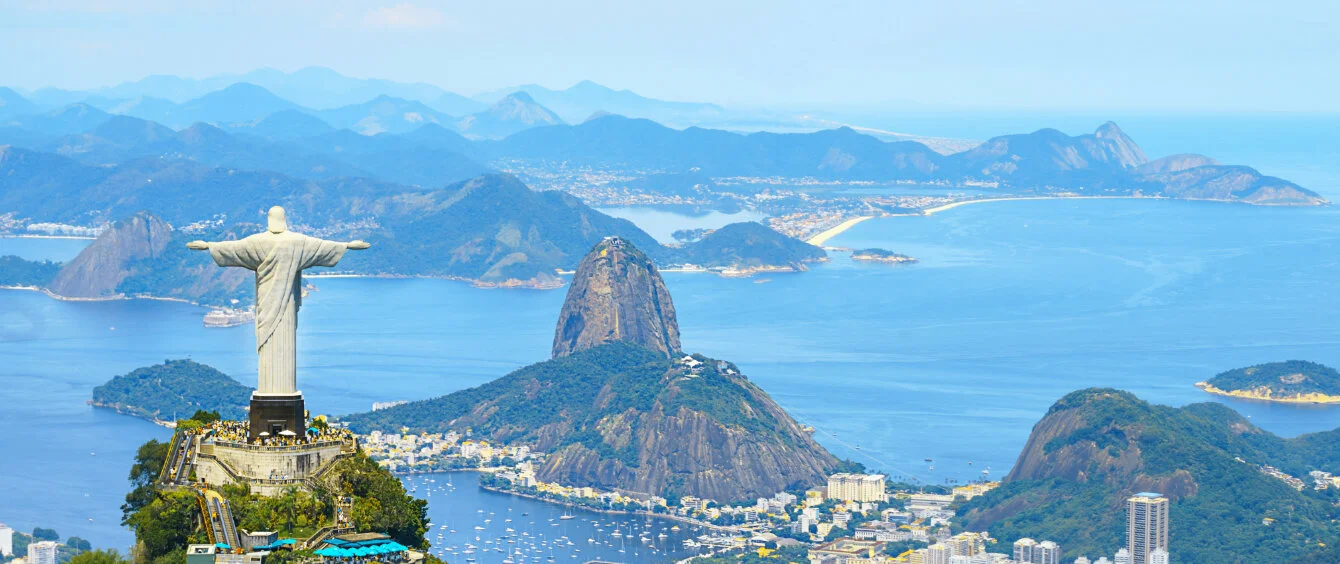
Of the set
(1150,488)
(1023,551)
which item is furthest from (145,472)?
(1150,488)

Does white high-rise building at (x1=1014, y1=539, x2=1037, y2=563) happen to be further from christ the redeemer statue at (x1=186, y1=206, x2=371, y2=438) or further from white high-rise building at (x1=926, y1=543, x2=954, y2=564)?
christ the redeemer statue at (x1=186, y1=206, x2=371, y2=438)

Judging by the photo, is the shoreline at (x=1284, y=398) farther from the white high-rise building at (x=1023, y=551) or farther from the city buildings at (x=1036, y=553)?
the white high-rise building at (x=1023, y=551)

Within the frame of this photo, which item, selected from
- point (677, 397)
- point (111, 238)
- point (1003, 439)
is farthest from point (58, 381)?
point (111, 238)

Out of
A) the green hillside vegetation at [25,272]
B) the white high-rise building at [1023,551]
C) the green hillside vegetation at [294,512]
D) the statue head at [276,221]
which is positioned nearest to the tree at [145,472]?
the green hillside vegetation at [294,512]

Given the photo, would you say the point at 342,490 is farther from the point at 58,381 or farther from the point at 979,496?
the point at 58,381

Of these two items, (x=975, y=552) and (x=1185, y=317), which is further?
(x=1185, y=317)

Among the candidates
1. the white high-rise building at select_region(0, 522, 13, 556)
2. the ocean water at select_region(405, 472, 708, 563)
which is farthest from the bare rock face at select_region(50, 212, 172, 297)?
the white high-rise building at select_region(0, 522, 13, 556)
